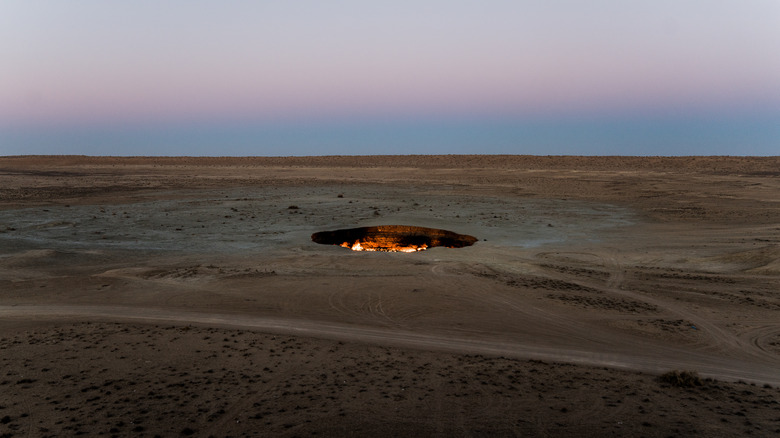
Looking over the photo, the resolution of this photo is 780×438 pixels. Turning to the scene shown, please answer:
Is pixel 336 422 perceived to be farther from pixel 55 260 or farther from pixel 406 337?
pixel 55 260

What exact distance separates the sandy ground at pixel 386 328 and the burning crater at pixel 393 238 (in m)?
0.89

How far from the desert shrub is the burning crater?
34.3 ft

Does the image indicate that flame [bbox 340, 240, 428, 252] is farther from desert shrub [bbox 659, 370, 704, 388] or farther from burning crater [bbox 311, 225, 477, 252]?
desert shrub [bbox 659, 370, 704, 388]

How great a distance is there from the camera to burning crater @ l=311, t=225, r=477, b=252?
18.2 meters

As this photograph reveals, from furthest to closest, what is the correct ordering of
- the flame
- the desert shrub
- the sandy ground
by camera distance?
1. the flame
2. the desert shrub
3. the sandy ground

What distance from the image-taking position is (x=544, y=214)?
83.7 ft

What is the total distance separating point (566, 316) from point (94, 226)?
1921 centimetres

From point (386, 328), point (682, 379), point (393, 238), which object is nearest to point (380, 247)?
point (393, 238)

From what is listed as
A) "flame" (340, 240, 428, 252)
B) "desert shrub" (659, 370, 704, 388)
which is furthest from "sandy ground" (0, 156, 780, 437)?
"flame" (340, 240, 428, 252)

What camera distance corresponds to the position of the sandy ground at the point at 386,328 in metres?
6.64

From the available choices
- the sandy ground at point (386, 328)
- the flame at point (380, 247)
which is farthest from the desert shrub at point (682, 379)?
the flame at point (380, 247)

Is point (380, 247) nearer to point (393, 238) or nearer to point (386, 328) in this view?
point (393, 238)

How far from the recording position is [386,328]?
32.8 ft

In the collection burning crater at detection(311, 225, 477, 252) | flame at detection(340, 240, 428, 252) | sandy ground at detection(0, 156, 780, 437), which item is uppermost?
burning crater at detection(311, 225, 477, 252)
